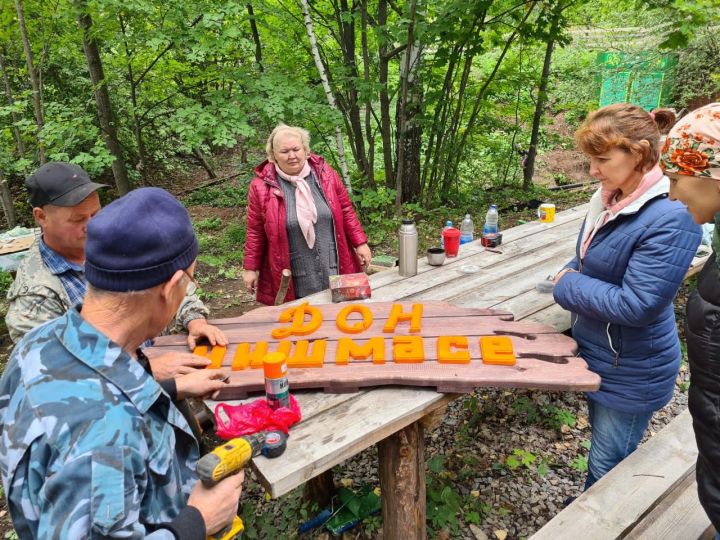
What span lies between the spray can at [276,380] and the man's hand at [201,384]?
0.93 feet

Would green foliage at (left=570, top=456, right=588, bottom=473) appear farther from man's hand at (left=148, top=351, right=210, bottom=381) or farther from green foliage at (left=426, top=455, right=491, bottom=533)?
man's hand at (left=148, top=351, right=210, bottom=381)

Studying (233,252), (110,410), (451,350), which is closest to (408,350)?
(451,350)

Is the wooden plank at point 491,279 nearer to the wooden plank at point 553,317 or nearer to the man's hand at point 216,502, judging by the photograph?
the wooden plank at point 553,317

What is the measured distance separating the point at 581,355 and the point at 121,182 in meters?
7.61

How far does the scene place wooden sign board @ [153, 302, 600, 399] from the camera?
1.95 meters

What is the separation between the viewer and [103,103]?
7219mm

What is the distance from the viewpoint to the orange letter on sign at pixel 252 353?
2.11 metres

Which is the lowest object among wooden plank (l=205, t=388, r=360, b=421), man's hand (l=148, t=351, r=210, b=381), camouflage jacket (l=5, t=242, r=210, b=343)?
wooden plank (l=205, t=388, r=360, b=421)

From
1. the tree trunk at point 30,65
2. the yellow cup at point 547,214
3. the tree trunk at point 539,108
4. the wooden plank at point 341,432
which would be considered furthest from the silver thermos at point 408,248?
the tree trunk at point 30,65

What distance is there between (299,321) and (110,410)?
4.83ft

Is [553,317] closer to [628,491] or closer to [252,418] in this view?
[628,491]

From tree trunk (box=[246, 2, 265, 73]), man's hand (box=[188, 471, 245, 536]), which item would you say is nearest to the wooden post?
man's hand (box=[188, 471, 245, 536])

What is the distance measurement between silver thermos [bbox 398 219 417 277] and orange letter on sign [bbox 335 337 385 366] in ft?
3.51

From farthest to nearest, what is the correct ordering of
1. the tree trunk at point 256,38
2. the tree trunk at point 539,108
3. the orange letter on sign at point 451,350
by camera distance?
the tree trunk at point 539,108 < the tree trunk at point 256,38 < the orange letter on sign at point 451,350
